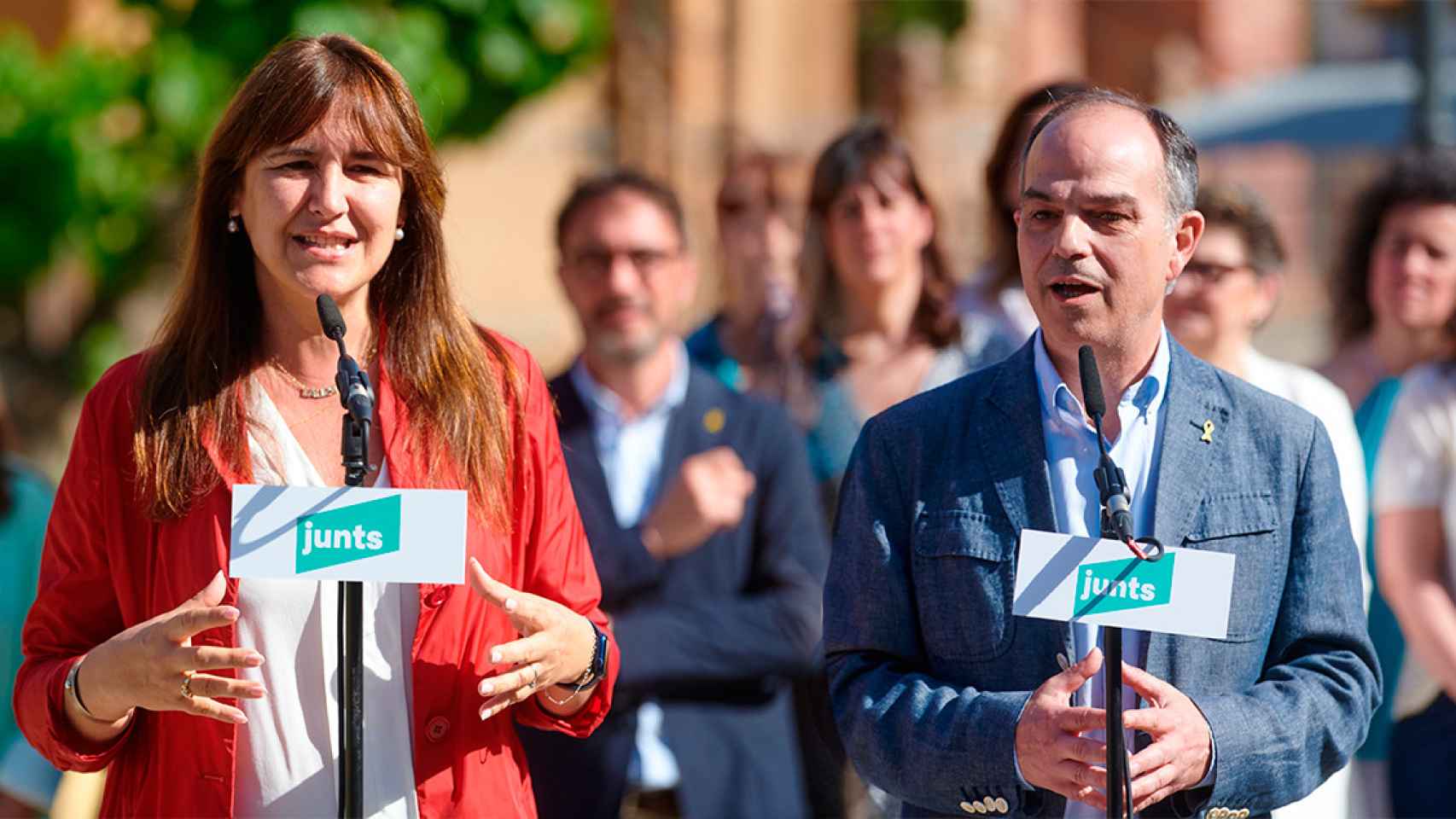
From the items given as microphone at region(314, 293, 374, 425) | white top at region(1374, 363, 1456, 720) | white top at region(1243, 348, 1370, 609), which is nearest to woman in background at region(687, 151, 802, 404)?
white top at region(1243, 348, 1370, 609)

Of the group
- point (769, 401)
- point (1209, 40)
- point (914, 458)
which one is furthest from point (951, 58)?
point (914, 458)

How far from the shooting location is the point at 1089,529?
297 cm

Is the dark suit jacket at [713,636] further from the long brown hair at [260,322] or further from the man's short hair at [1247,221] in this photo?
the long brown hair at [260,322]

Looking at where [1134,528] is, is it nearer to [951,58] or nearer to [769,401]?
[769,401]

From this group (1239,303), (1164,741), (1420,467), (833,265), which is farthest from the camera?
(833,265)

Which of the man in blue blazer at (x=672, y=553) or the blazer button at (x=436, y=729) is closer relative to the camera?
the blazer button at (x=436, y=729)

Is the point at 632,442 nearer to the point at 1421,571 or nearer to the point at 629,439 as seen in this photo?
the point at 629,439

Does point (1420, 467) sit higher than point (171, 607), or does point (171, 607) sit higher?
point (1420, 467)

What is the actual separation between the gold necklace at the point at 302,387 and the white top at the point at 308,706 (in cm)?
16

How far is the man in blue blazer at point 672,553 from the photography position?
175 inches

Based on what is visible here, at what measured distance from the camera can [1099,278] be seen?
9.54 feet

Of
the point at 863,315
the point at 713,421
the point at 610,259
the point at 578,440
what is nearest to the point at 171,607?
the point at 578,440

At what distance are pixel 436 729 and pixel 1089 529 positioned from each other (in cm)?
110

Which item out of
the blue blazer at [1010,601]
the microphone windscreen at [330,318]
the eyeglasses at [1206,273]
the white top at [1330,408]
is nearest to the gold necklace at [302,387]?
the microphone windscreen at [330,318]
